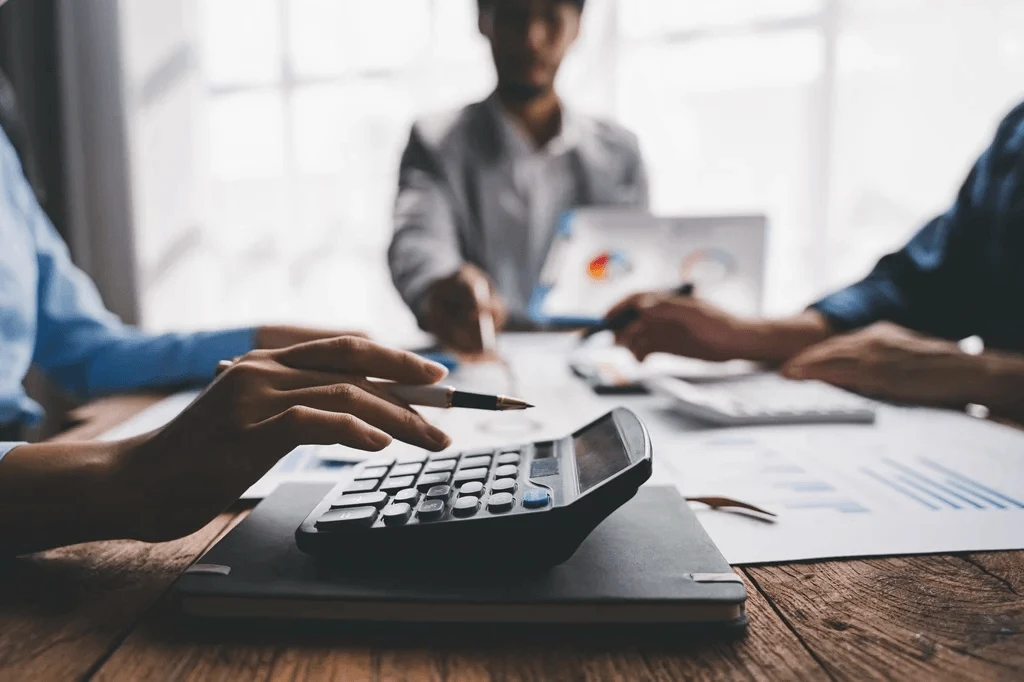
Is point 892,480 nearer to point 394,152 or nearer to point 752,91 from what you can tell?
point 752,91

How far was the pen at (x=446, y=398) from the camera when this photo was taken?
38 cm

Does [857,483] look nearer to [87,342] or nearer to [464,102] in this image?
[87,342]

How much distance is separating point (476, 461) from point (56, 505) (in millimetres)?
203

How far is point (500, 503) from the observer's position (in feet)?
0.98

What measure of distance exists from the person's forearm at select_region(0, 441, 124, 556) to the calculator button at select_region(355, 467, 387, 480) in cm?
11

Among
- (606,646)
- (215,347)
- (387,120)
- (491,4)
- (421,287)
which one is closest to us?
(606,646)

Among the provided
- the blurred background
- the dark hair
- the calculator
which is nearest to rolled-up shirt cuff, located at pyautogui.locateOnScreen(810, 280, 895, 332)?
the calculator

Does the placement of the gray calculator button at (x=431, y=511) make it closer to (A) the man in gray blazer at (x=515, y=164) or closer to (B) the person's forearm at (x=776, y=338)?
(B) the person's forearm at (x=776, y=338)

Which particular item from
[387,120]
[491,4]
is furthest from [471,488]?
[387,120]

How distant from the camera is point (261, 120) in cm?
244

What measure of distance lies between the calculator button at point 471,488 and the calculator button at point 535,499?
0.03 meters

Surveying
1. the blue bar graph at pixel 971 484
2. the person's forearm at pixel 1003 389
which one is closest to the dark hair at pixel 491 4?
the person's forearm at pixel 1003 389

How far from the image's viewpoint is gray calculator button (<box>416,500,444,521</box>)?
0.30 m

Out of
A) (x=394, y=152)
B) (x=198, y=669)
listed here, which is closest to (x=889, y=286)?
(x=198, y=669)
